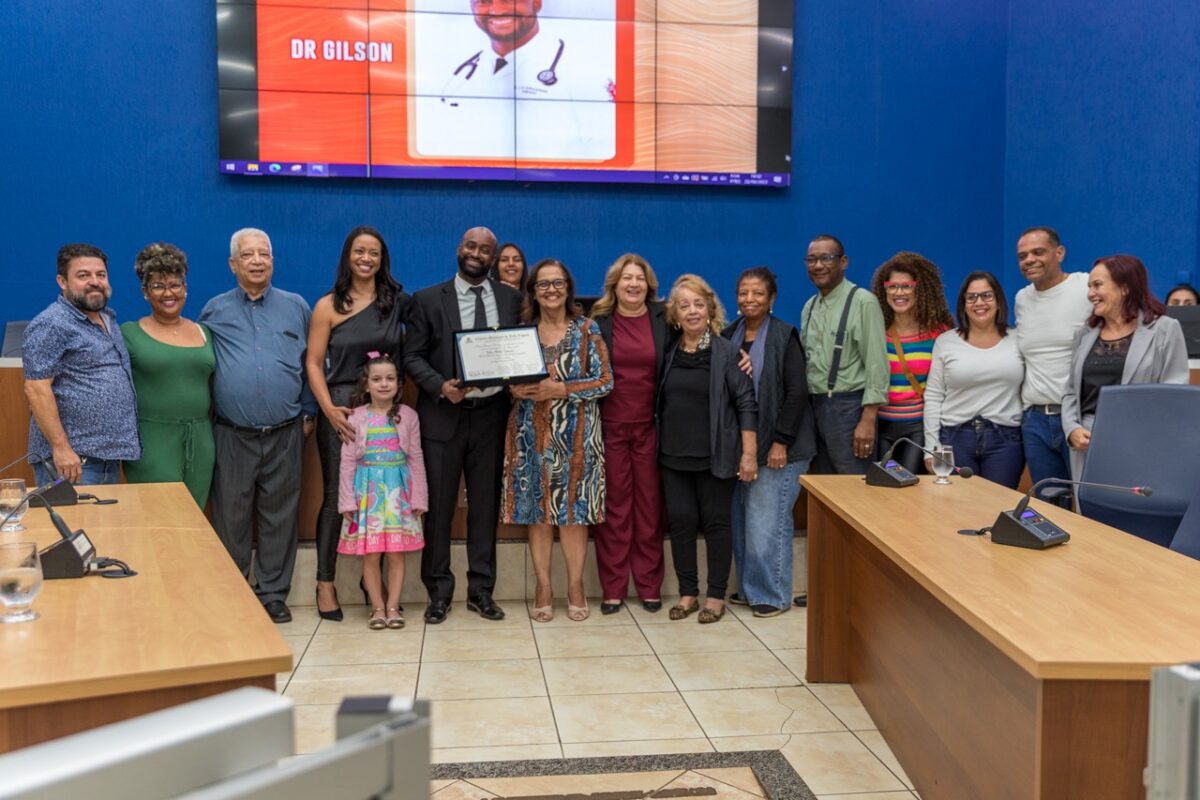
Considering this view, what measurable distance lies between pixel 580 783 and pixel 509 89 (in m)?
4.91

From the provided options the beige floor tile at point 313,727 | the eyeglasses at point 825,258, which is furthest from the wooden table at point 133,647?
the eyeglasses at point 825,258

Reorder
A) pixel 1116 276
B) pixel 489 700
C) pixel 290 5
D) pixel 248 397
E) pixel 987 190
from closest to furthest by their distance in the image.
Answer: pixel 489 700 < pixel 1116 276 < pixel 248 397 < pixel 290 5 < pixel 987 190

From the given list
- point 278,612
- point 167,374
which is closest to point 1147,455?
point 278,612

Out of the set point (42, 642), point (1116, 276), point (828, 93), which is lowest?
point (42, 642)

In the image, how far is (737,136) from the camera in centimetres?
703

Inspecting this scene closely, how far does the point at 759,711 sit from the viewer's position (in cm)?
357

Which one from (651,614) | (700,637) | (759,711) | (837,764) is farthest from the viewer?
(651,614)

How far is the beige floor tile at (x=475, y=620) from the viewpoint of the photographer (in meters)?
4.57

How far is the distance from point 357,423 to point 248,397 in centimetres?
47

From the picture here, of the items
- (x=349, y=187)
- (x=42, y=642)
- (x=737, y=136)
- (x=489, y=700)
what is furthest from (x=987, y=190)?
(x=42, y=642)

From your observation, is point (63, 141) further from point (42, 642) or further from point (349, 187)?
point (42, 642)

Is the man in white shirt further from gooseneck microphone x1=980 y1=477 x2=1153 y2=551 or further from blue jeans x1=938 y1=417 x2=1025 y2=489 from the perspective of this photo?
gooseneck microphone x1=980 y1=477 x2=1153 y2=551

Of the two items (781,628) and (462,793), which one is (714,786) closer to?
(462,793)

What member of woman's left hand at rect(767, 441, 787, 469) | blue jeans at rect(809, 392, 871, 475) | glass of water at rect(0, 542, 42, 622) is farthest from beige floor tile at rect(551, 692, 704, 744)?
glass of water at rect(0, 542, 42, 622)
